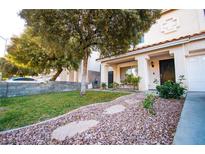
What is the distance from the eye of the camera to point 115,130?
2717 mm

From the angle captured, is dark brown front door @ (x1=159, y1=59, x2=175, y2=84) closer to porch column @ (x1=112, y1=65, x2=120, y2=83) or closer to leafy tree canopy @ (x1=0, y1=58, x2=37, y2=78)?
porch column @ (x1=112, y1=65, x2=120, y2=83)

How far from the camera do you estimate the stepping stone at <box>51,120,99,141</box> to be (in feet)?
8.92

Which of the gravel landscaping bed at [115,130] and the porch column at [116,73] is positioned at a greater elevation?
the porch column at [116,73]

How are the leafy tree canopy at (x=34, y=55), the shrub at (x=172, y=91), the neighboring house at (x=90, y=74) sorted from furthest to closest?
1. the neighboring house at (x=90, y=74)
2. the leafy tree canopy at (x=34, y=55)
3. the shrub at (x=172, y=91)

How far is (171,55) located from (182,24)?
278 cm

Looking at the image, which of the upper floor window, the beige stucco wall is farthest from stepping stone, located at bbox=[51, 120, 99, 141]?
the upper floor window

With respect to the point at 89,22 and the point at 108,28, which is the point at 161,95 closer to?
the point at 108,28

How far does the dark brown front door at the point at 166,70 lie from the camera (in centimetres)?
815

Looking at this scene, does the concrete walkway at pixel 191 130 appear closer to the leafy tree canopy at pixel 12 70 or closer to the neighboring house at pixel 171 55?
the neighboring house at pixel 171 55

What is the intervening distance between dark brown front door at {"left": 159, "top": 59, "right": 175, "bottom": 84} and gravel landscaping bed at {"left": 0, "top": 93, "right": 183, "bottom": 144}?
5139 millimetres

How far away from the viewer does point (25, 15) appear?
5160 mm

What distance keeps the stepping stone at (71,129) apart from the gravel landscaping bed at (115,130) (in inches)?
3.8

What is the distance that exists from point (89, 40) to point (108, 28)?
1.25 m

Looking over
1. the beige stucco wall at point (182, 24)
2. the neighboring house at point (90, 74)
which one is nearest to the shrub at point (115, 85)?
the neighboring house at point (90, 74)
